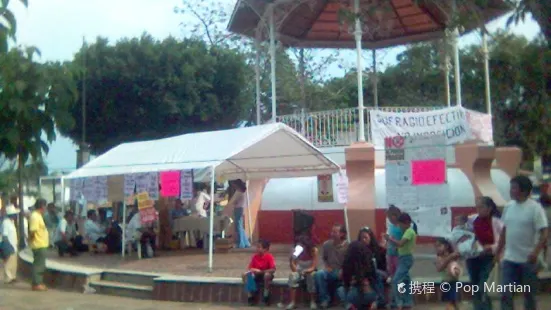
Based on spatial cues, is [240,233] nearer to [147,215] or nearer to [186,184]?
[147,215]

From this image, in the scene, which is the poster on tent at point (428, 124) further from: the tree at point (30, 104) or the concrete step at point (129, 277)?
the tree at point (30, 104)

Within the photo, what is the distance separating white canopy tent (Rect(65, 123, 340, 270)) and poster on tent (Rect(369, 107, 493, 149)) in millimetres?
1571

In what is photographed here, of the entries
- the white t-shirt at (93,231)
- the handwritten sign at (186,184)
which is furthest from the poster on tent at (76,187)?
the handwritten sign at (186,184)

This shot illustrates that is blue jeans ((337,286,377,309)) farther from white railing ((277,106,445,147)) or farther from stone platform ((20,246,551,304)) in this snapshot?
white railing ((277,106,445,147))

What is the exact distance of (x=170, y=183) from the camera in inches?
705

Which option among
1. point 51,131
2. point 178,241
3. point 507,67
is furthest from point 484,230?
point 178,241

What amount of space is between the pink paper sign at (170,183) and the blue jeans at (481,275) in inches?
352

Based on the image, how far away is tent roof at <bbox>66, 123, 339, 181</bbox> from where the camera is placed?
1608cm

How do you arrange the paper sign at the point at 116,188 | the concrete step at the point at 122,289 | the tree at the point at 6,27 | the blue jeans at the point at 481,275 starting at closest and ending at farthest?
1. the tree at the point at 6,27
2. the blue jeans at the point at 481,275
3. the concrete step at the point at 122,289
4. the paper sign at the point at 116,188

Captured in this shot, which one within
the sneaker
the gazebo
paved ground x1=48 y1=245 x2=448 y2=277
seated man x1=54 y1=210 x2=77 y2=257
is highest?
the gazebo

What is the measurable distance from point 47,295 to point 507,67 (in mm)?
10486

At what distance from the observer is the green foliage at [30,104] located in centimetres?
1289

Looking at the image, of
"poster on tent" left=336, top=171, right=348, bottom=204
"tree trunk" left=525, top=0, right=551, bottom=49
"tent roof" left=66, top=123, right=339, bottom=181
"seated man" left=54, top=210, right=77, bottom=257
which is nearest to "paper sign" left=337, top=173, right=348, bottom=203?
"poster on tent" left=336, top=171, right=348, bottom=204

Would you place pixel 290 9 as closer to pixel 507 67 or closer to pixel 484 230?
pixel 507 67
